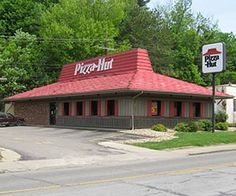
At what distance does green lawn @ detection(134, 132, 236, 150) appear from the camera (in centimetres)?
2528

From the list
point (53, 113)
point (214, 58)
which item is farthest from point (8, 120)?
point (214, 58)

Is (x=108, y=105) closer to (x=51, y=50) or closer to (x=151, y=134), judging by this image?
(x=151, y=134)

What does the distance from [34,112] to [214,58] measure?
21.4 meters

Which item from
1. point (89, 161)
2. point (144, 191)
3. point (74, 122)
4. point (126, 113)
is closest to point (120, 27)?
point (74, 122)

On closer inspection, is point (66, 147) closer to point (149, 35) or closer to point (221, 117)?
point (221, 117)

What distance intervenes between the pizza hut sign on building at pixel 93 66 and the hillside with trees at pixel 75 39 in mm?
9085

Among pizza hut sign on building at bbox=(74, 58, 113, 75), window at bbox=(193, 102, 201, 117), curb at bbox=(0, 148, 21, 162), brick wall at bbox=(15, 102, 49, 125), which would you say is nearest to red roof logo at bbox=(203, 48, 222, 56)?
window at bbox=(193, 102, 201, 117)

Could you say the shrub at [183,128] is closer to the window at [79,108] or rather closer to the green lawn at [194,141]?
the green lawn at [194,141]

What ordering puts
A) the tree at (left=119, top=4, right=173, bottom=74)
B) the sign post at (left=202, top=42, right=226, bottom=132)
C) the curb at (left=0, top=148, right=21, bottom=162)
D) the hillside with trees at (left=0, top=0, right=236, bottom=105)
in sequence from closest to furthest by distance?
the curb at (left=0, top=148, right=21, bottom=162), the sign post at (left=202, top=42, right=226, bottom=132), the hillside with trees at (left=0, top=0, right=236, bottom=105), the tree at (left=119, top=4, right=173, bottom=74)

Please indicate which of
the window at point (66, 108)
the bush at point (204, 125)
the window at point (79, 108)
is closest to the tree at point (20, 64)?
the window at point (66, 108)

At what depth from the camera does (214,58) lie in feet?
110

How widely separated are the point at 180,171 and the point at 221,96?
83.7ft

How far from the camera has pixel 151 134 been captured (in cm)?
3064

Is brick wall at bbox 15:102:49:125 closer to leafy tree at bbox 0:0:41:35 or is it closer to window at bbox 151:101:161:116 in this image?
window at bbox 151:101:161:116
